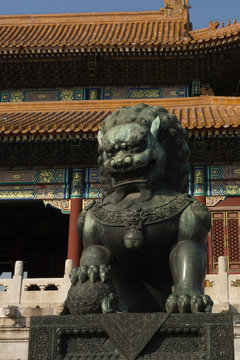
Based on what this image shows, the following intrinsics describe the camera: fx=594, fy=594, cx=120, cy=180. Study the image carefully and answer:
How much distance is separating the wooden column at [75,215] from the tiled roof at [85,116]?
129cm

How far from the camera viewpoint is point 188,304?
11.0ft

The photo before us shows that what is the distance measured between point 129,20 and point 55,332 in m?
18.4

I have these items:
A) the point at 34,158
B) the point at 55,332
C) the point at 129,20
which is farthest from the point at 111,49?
the point at 55,332

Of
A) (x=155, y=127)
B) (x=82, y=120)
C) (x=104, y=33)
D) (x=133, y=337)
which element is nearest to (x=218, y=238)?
(x=82, y=120)

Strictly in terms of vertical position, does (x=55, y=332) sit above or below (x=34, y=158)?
below

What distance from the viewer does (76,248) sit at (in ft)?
41.7

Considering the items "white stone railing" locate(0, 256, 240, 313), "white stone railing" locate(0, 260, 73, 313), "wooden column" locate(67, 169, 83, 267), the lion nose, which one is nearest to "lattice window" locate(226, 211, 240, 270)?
"white stone railing" locate(0, 256, 240, 313)

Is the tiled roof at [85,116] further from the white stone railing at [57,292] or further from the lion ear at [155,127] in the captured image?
the lion ear at [155,127]

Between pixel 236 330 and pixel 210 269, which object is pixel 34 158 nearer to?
pixel 210 269

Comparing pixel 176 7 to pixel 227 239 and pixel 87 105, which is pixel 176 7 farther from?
pixel 227 239

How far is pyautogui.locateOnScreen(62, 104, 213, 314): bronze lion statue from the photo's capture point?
3.52 m

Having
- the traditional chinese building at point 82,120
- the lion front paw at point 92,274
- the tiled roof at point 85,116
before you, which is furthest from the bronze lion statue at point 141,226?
the tiled roof at point 85,116

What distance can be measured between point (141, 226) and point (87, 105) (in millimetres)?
12651

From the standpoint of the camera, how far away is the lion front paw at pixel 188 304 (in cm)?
333
